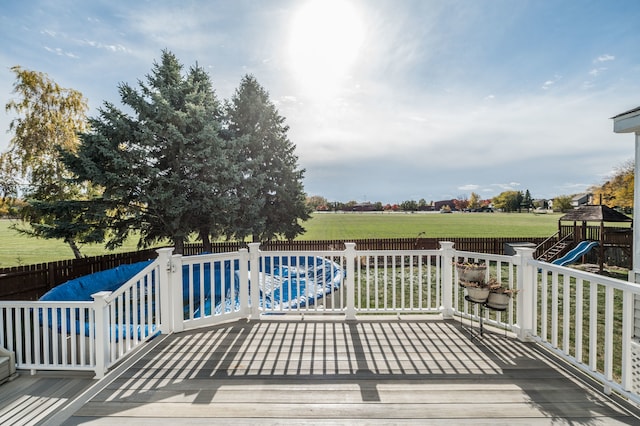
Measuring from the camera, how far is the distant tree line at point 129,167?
8383 mm

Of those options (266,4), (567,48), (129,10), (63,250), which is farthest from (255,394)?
(63,250)

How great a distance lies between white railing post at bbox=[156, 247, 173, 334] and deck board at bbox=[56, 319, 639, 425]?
191 millimetres

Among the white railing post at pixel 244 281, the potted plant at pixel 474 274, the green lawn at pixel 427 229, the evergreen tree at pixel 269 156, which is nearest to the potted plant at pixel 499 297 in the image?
the potted plant at pixel 474 274

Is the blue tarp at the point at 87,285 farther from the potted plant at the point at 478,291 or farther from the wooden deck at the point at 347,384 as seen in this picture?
the potted plant at the point at 478,291

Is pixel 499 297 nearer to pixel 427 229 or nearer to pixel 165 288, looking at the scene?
pixel 165 288

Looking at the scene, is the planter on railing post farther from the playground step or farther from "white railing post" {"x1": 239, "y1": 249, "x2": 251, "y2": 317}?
the playground step

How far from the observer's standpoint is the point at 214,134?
8969 millimetres

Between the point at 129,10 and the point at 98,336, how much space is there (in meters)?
7.00

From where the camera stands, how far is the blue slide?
36.7ft

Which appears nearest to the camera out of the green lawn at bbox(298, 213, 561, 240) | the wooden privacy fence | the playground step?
the wooden privacy fence

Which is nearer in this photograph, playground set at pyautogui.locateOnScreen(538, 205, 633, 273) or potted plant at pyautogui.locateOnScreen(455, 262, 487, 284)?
potted plant at pyautogui.locateOnScreen(455, 262, 487, 284)

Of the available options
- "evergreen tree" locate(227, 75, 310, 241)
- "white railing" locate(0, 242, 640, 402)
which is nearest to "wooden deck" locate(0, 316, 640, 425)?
"white railing" locate(0, 242, 640, 402)

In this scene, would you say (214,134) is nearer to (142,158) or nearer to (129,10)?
(142,158)

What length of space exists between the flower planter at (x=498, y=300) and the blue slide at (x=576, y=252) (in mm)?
10813
